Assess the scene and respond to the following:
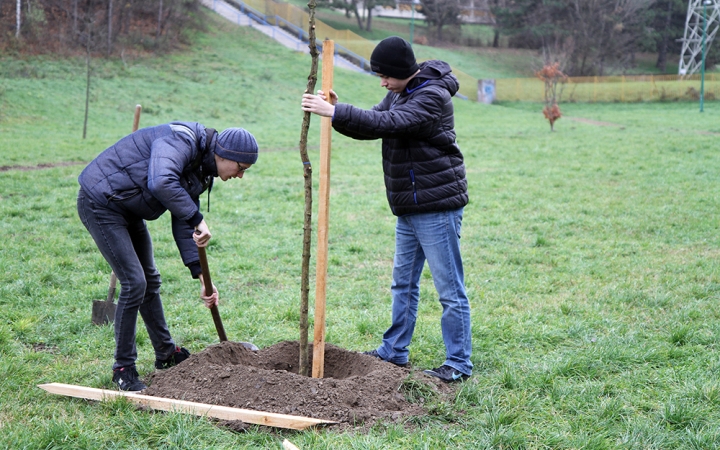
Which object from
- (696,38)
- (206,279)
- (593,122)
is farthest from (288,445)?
(696,38)

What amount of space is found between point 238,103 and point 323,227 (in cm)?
2288

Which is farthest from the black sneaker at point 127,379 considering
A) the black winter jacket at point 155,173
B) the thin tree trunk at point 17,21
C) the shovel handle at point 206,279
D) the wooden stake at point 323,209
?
the thin tree trunk at point 17,21

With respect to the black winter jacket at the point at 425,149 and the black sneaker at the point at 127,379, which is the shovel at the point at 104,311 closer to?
the black sneaker at the point at 127,379

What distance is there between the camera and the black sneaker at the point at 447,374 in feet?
14.7

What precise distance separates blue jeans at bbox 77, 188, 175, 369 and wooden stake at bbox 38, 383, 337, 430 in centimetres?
33

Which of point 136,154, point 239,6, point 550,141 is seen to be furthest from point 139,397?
point 239,6

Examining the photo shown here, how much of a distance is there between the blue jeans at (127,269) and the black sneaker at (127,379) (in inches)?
1.5

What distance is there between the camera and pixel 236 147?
4.07m

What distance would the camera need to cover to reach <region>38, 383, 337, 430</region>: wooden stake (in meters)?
3.74

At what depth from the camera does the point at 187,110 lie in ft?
78.1

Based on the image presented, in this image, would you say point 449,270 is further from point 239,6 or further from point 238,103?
point 239,6

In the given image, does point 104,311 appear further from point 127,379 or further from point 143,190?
point 143,190

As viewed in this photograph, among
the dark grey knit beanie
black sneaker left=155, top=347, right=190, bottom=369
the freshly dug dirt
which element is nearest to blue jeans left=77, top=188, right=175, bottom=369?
black sneaker left=155, top=347, right=190, bottom=369

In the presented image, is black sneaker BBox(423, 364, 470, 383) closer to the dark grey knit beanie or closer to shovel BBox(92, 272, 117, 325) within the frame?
the dark grey knit beanie
